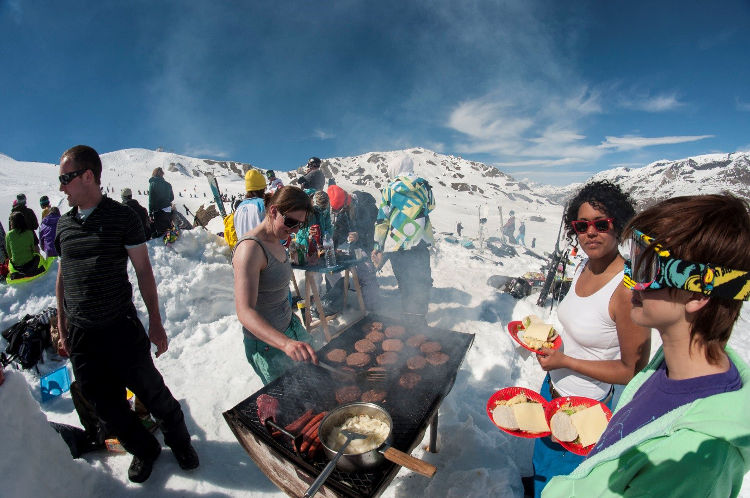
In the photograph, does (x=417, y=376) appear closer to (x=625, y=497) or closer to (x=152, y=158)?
(x=625, y=497)

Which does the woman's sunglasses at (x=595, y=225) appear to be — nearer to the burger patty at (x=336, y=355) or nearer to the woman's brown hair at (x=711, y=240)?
the woman's brown hair at (x=711, y=240)

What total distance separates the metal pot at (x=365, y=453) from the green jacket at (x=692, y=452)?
0.88 metres

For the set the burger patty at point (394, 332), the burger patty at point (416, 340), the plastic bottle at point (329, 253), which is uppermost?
the plastic bottle at point (329, 253)

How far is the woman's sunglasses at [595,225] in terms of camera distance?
7.55ft

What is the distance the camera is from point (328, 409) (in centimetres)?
267

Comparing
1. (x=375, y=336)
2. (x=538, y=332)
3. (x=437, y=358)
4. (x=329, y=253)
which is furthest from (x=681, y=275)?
(x=329, y=253)

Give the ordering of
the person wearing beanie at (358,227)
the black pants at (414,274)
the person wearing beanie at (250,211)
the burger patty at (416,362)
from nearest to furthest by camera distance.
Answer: the burger patty at (416,362), the person wearing beanie at (250,211), the black pants at (414,274), the person wearing beanie at (358,227)

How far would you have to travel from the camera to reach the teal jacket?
529 centimetres

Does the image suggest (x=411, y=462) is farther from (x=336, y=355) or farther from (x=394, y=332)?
(x=394, y=332)

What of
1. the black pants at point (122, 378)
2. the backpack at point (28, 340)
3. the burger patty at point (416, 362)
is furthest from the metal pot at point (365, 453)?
the backpack at point (28, 340)

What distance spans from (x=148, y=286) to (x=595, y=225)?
13.3 feet

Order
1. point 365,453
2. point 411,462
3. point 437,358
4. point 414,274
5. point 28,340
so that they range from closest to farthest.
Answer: point 411,462, point 365,453, point 437,358, point 28,340, point 414,274

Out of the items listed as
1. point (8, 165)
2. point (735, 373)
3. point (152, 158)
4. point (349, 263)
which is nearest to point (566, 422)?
point (735, 373)

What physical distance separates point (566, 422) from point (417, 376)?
1350 mm
